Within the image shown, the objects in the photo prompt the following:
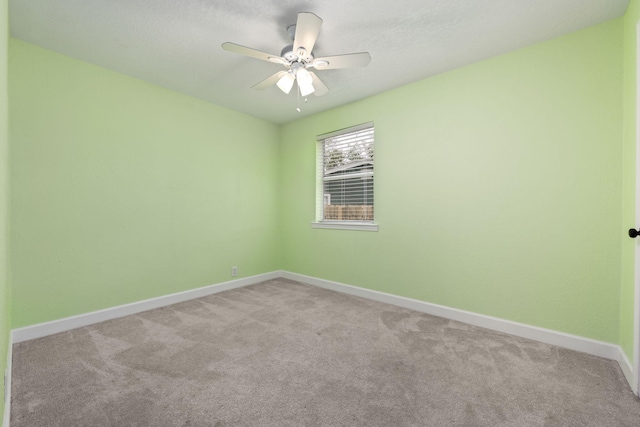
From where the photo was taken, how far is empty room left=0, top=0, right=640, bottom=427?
5.37 ft

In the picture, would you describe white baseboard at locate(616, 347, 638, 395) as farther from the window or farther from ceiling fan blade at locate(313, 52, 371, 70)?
ceiling fan blade at locate(313, 52, 371, 70)

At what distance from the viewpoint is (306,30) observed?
1728 mm

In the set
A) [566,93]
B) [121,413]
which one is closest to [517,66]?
[566,93]

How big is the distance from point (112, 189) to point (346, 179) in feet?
8.70

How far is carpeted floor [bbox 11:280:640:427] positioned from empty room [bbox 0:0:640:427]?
17mm

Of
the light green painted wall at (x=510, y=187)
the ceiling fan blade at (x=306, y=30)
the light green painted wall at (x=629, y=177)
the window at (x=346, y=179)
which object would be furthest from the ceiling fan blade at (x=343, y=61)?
the light green painted wall at (x=629, y=177)

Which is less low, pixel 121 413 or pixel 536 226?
pixel 536 226

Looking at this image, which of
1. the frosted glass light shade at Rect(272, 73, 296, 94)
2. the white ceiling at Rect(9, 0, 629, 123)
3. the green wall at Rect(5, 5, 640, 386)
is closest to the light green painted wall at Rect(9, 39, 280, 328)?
the green wall at Rect(5, 5, 640, 386)

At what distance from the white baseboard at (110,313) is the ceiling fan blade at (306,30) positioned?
289 centimetres

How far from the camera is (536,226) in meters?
2.28

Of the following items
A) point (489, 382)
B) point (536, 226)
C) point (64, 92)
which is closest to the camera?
point (489, 382)

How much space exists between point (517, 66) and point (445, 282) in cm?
205

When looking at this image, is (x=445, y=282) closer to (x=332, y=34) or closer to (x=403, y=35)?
(x=403, y=35)

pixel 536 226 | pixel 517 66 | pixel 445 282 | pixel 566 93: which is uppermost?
pixel 517 66
